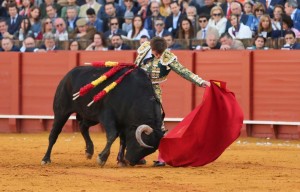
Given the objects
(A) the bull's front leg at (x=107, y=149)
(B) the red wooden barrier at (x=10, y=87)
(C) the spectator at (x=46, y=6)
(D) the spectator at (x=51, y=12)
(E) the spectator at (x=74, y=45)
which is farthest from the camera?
(C) the spectator at (x=46, y=6)

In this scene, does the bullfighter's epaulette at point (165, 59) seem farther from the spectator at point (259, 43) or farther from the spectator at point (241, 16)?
the spectator at point (241, 16)

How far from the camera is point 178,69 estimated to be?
428 inches

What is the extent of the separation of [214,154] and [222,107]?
1.81 feet

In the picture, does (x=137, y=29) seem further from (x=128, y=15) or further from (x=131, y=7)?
(x=131, y=7)

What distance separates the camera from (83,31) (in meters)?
17.7

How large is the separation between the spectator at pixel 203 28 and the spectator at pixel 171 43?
36cm

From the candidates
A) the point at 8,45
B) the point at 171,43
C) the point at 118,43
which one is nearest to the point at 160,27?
the point at 171,43

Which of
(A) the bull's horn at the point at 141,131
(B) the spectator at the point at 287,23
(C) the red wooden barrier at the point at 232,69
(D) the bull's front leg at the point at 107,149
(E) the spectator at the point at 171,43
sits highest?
(B) the spectator at the point at 287,23

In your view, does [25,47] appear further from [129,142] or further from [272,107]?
[129,142]

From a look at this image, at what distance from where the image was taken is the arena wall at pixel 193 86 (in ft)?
50.9

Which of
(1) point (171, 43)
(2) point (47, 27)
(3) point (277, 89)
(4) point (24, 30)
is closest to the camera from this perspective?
(3) point (277, 89)

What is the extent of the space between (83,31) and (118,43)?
1.17 m

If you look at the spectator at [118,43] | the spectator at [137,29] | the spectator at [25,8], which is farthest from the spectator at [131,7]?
the spectator at [25,8]

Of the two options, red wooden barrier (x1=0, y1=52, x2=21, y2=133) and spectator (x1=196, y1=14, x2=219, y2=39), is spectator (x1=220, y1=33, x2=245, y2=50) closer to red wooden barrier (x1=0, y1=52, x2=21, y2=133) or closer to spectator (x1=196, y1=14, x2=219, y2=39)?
spectator (x1=196, y1=14, x2=219, y2=39)
